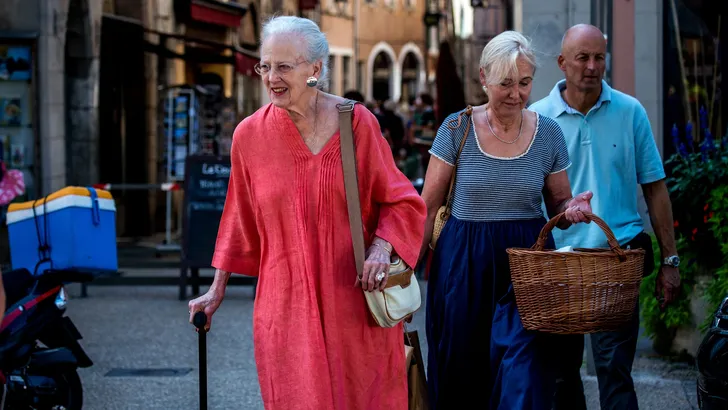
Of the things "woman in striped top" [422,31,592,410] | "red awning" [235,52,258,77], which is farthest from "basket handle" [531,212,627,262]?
"red awning" [235,52,258,77]

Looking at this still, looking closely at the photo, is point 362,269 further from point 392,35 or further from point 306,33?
point 392,35

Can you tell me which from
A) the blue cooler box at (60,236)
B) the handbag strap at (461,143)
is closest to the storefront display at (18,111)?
the blue cooler box at (60,236)

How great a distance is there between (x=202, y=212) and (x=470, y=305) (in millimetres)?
6936

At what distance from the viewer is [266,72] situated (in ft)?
14.3

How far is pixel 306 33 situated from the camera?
4371 mm

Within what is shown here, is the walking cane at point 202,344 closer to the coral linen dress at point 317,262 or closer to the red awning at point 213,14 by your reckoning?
the coral linen dress at point 317,262

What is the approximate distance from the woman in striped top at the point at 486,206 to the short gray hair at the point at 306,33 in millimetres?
981

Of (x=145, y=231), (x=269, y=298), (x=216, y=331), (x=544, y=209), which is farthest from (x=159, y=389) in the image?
(x=145, y=231)

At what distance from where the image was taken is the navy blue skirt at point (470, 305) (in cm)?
526

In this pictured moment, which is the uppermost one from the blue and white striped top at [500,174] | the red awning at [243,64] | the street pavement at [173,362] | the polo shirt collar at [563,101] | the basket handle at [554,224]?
the red awning at [243,64]

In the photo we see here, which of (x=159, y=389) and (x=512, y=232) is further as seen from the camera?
(x=159, y=389)

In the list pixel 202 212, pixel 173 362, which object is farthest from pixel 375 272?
pixel 202 212

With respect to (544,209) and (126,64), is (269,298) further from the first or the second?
(126,64)

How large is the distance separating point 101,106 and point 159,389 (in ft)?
38.5
